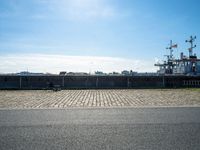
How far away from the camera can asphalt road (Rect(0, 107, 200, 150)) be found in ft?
20.7

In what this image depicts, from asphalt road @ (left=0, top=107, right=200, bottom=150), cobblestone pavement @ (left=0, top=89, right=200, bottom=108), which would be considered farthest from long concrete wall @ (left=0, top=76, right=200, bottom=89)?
asphalt road @ (left=0, top=107, right=200, bottom=150)

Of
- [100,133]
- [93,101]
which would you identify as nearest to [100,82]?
[93,101]

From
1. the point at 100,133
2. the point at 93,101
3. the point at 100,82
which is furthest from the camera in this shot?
the point at 100,82

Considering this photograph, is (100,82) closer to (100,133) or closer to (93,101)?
(93,101)

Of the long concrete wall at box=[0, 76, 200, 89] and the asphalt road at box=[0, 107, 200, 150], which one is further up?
the long concrete wall at box=[0, 76, 200, 89]

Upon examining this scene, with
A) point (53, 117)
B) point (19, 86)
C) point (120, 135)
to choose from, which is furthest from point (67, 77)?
point (120, 135)

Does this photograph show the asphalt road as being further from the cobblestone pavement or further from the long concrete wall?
the long concrete wall

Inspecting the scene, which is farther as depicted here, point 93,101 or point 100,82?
point 100,82

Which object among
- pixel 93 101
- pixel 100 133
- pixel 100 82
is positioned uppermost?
pixel 100 82

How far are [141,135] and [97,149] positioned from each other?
1.68m

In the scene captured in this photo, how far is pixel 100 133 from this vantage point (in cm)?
753

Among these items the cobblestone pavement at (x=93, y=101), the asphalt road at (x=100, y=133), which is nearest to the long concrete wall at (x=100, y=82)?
the cobblestone pavement at (x=93, y=101)

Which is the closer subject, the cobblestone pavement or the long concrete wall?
the cobblestone pavement

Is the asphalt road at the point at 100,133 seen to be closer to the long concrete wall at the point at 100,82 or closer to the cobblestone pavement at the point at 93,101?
the cobblestone pavement at the point at 93,101
